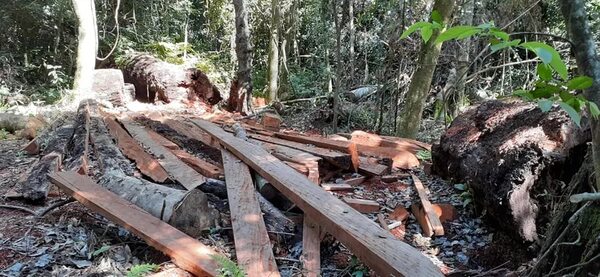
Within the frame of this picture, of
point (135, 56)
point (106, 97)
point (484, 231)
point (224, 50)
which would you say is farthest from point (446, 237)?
point (224, 50)

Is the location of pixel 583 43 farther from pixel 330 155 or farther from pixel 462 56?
pixel 462 56

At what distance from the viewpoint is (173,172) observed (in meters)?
3.71

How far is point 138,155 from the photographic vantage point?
14.1 feet

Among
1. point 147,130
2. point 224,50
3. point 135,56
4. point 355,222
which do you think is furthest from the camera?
point 224,50

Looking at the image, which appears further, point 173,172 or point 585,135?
point 173,172

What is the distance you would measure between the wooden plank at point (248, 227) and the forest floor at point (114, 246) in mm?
146

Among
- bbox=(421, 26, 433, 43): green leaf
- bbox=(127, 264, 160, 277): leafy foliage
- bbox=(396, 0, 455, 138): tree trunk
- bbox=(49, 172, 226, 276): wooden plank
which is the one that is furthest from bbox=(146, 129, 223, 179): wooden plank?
bbox=(396, 0, 455, 138): tree trunk

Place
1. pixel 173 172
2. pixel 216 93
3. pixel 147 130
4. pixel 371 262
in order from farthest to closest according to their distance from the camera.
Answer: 1. pixel 216 93
2. pixel 147 130
3. pixel 173 172
4. pixel 371 262

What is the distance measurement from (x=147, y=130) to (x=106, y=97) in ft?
12.9

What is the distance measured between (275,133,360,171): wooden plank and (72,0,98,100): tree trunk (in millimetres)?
5735

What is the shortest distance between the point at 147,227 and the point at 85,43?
825 centimetres

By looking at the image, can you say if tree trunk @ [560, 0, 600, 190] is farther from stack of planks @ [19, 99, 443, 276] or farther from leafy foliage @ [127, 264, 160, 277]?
leafy foliage @ [127, 264, 160, 277]

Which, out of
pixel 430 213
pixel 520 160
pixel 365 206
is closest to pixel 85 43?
pixel 365 206

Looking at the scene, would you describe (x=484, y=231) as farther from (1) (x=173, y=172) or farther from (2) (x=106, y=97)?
(2) (x=106, y=97)
